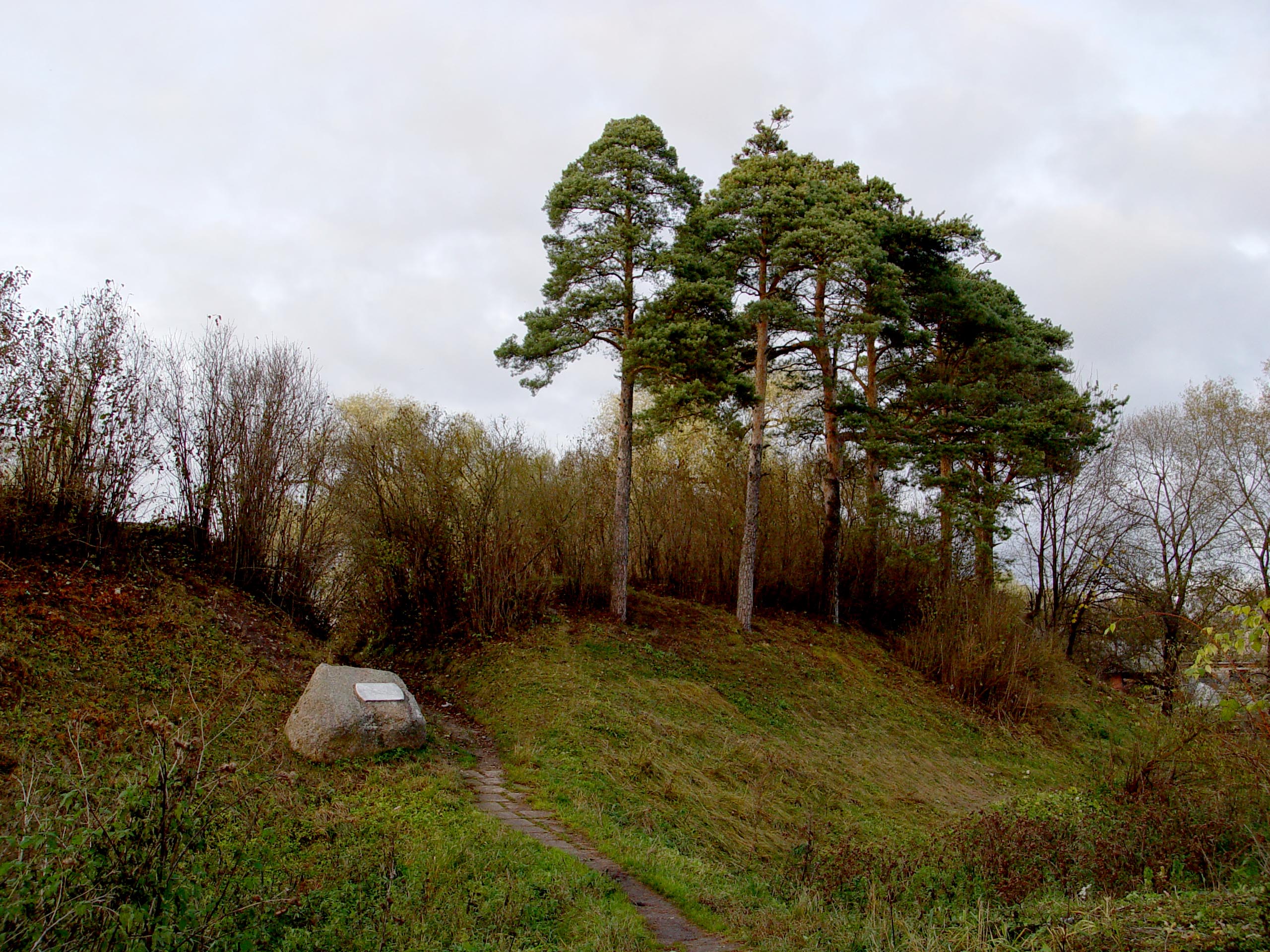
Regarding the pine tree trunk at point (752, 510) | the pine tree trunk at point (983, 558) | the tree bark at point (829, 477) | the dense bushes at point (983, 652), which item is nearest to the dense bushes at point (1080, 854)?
the pine tree trunk at point (752, 510)

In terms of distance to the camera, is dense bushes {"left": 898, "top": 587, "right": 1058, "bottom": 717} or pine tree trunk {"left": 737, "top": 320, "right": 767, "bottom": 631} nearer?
pine tree trunk {"left": 737, "top": 320, "right": 767, "bottom": 631}

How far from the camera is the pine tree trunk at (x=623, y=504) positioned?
15.7 metres

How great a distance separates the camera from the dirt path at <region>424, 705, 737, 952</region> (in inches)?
207

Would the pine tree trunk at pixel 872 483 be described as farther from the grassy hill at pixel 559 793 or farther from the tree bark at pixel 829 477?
the grassy hill at pixel 559 793

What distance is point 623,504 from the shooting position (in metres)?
15.8

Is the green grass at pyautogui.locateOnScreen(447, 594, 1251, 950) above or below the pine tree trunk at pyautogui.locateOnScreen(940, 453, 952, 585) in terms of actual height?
below

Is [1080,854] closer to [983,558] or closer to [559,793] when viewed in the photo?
[559,793]

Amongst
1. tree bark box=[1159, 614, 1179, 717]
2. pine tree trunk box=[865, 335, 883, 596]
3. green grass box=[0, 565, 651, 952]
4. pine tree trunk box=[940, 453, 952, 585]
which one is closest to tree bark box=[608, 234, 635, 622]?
pine tree trunk box=[865, 335, 883, 596]

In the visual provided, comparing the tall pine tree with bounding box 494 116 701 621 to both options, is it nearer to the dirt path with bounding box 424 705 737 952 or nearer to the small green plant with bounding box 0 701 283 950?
the dirt path with bounding box 424 705 737 952

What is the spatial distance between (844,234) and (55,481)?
14.6m

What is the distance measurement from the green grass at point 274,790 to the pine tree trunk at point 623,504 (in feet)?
22.8

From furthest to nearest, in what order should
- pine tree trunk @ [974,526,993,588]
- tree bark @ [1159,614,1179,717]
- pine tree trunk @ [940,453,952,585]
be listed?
pine tree trunk @ [974,526,993,588] < pine tree trunk @ [940,453,952,585] < tree bark @ [1159,614,1179,717]

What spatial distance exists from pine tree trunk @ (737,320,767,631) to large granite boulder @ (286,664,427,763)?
406 inches

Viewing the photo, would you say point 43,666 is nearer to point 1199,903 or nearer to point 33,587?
point 33,587
